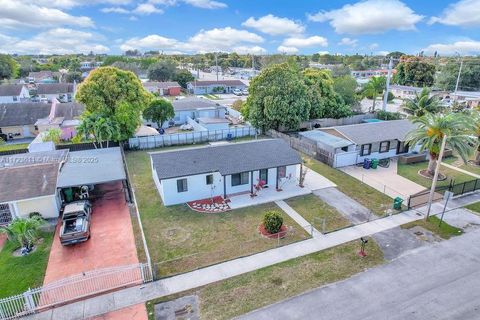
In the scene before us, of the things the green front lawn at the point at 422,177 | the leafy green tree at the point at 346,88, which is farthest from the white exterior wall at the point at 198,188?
the leafy green tree at the point at 346,88

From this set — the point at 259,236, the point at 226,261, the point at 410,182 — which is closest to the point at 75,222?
the point at 226,261

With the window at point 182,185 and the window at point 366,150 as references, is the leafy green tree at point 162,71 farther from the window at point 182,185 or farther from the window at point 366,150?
the window at point 182,185

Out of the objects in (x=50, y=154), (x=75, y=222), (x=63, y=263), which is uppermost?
(x=50, y=154)

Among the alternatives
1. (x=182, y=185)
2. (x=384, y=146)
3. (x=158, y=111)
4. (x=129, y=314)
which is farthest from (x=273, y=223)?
(x=158, y=111)

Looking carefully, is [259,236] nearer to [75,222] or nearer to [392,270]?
[392,270]

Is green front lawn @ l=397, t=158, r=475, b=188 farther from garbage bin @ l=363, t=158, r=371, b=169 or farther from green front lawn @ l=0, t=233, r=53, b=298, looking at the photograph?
green front lawn @ l=0, t=233, r=53, b=298

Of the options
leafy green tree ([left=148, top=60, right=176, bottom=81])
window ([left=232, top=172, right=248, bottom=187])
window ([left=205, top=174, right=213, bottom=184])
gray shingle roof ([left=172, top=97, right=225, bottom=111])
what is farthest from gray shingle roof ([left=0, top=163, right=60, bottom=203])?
leafy green tree ([left=148, top=60, right=176, bottom=81])

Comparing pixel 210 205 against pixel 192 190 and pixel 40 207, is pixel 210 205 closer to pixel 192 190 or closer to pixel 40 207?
pixel 192 190
